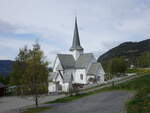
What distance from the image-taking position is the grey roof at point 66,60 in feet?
186

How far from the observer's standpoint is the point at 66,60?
5769cm

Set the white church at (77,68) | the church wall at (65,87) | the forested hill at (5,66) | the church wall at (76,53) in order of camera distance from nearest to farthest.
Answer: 1. the church wall at (65,87)
2. the white church at (77,68)
3. the church wall at (76,53)
4. the forested hill at (5,66)

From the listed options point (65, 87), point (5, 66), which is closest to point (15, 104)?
point (65, 87)

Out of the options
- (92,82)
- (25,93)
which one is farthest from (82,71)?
(25,93)

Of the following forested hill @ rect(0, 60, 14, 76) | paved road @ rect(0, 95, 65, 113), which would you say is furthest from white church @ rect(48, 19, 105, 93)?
forested hill @ rect(0, 60, 14, 76)

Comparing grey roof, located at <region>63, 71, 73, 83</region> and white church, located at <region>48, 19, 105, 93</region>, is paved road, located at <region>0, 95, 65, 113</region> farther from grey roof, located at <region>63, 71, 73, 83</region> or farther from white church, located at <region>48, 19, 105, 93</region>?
white church, located at <region>48, 19, 105, 93</region>

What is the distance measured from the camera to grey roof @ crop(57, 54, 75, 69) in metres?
56.6

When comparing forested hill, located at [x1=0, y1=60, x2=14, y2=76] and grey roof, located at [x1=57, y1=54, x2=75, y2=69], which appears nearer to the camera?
grey roof, located at [x1=57, y1=54, x2=75, y2=69]

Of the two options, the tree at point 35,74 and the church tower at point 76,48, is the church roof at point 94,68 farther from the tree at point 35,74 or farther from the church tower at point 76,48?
the tree at point 35,74

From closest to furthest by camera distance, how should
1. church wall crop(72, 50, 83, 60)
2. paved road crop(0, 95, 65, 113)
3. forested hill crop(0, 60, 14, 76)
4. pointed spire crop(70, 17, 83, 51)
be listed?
1. paved road crop(0, 95, 65, 113)
2. church wall crop(72, 50, 83, 60)
3. pointed spire crop(70, 17, 83, 51)
4. forested hill crop(0, 60, 14, 76)

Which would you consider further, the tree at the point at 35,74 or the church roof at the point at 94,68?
the church roof at the point at 94,68

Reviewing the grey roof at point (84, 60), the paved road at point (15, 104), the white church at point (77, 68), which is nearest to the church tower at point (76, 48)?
the white church at point (77, 68)

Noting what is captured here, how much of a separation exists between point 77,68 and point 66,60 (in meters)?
3.55

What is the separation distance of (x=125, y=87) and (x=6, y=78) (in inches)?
1559
